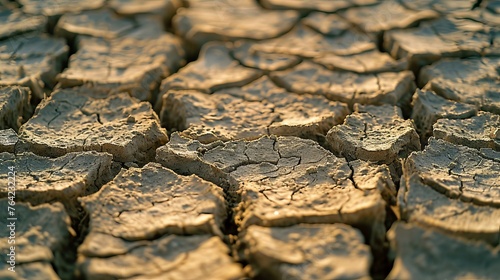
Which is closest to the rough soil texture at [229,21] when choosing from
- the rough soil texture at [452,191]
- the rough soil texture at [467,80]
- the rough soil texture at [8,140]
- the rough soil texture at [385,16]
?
the rough soil texture at [385,16]

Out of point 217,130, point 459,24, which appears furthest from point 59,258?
point 459,24

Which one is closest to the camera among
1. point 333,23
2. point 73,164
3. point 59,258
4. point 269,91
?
point 59,258

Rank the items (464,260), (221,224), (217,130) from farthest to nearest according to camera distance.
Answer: (217,130), (221,224), (464,260)

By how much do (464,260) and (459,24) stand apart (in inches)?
69.2

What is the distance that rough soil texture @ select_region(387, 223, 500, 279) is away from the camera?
5.14ft

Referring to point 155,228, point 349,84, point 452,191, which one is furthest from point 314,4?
point 155,228

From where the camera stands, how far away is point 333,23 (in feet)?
10.0

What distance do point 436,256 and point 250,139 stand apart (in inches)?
34.6

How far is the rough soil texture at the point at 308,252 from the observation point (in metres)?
1.57

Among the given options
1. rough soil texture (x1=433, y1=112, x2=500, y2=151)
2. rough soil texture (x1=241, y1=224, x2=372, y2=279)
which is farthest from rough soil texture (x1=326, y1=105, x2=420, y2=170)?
rough soil texture (x1=241, y1=224, x2=372, y2=279)

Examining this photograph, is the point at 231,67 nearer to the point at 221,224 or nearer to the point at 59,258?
the point at 221,224

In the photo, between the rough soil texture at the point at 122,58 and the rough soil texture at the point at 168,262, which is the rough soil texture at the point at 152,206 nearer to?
the rough soil texture at the point at 168,262

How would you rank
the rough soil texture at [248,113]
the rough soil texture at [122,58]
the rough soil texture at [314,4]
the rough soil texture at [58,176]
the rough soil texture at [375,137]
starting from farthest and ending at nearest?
the rough soil texture at [314,4]
the rough soil texture at [122,58]
the rough soil texture at [248,113]
the rough soil texture at [375,137]
the rough soil texture at [58,176]

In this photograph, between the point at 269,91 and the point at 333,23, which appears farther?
the point at 333,23
